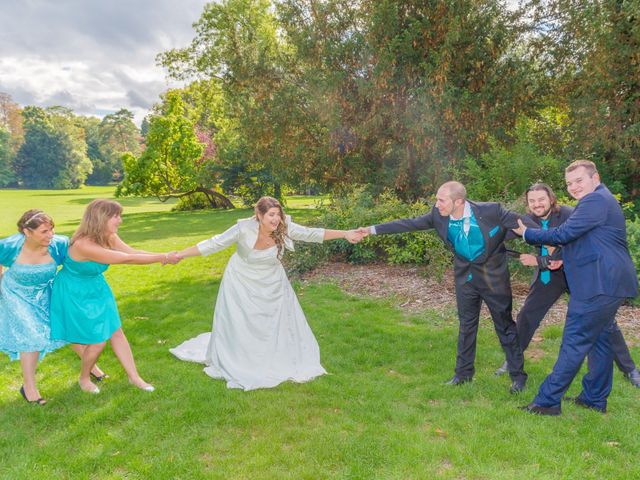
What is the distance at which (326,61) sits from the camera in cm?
1525

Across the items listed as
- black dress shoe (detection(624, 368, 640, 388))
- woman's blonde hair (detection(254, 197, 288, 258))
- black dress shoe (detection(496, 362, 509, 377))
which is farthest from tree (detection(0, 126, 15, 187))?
black dress shoe (detection(624, 368, 640, 388))

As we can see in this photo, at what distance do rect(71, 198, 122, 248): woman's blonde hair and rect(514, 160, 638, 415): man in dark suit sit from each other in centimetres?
430

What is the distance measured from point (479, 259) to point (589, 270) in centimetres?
100

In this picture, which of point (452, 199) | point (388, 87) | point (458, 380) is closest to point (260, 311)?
point (458, 380)

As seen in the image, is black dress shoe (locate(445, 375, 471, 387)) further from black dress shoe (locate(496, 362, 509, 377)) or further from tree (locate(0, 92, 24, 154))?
tree (locate(0, 92, 24, 154))

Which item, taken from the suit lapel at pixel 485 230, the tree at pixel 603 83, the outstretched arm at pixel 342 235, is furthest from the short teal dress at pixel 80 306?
the tree at pixel 603 83

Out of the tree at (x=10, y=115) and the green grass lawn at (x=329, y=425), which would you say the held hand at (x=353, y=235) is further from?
the tree at (x=10, y=115)

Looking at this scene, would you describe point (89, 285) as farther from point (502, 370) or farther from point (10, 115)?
point (10, 115)

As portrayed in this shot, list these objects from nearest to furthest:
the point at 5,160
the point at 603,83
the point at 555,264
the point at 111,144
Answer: the point at 555,264
the point at 603,83
the point at 5,160
the point at 111,144

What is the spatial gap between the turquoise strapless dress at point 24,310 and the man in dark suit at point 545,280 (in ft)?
16.7

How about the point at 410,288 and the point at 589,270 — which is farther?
the point at 410,288

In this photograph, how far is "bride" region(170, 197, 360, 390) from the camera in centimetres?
557

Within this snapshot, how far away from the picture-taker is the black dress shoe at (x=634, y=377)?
17.0 feet

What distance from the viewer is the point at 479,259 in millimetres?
4871
